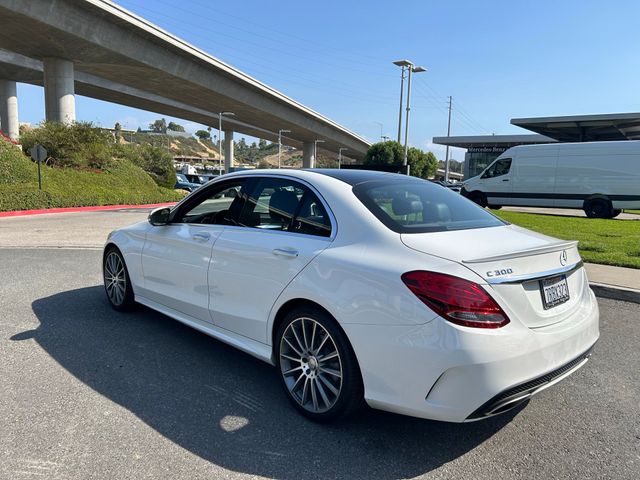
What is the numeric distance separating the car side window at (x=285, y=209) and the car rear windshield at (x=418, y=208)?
1.06ft

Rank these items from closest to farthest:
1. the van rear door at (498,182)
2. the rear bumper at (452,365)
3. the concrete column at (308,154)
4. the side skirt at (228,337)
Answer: the rear bumper at (452,365) < the side skirt at (228,337) < the van rear door at (498,182) < the concrete column at (308,154)

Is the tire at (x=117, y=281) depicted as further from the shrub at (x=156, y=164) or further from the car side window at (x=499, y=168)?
the shrub at (x=156, y=164)

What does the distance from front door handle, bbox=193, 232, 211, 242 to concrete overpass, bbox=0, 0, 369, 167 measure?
25901 mm

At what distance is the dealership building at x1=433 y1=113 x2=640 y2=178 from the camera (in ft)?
101

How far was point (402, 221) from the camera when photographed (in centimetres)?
312

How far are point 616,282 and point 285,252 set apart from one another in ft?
17.5

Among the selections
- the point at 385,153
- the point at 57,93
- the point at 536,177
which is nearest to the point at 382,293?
the point at 536,177

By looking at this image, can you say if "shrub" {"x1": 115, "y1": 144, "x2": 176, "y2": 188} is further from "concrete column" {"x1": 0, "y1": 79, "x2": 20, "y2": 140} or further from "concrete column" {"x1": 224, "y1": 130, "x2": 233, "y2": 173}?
"concrete column" {"x1": 224, "y1": 130, "x2": 233, "y2": 173}

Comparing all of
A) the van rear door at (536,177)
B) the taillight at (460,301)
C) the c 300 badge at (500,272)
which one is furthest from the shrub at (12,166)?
the c 300 badge at (500,272)

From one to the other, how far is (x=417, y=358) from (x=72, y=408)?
7.63 ft

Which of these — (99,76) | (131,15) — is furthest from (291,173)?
(99,76)

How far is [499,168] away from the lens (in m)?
21.1

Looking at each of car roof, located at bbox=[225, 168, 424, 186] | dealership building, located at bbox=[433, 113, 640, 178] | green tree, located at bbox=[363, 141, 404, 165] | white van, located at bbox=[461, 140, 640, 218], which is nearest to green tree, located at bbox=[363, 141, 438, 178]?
green tree, located at bbox=[363, 141, 404, 165]

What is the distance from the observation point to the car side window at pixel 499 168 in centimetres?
2073
